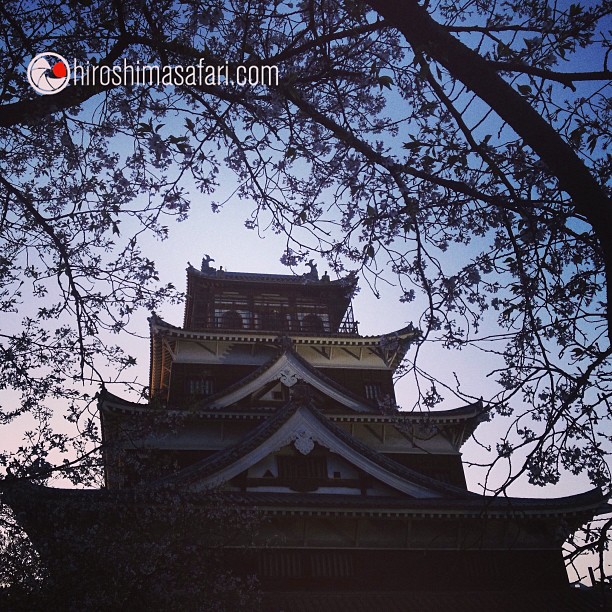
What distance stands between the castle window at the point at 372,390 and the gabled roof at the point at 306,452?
228 inches

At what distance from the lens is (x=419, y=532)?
43.2 ft

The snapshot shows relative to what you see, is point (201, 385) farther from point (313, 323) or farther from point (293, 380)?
point (313, 323)

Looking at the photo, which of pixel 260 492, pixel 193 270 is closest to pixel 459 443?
pixel 260 492

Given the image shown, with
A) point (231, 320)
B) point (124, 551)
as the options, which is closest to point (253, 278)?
point (231, 320)

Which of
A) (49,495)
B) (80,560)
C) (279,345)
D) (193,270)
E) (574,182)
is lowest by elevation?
(80,560)

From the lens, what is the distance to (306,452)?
14266mm

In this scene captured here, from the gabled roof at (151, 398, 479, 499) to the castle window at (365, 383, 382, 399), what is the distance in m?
5.78

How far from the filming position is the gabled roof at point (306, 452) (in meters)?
13.3

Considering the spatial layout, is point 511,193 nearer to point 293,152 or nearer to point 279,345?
point 293,152

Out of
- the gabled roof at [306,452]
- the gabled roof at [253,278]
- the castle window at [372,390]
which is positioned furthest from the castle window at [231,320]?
the gabled roof at [306,452]

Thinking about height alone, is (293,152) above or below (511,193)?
above

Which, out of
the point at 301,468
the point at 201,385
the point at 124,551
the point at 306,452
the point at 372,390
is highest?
the point at 201,385

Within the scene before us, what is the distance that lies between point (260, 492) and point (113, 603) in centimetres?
622

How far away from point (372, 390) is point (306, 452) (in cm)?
651
